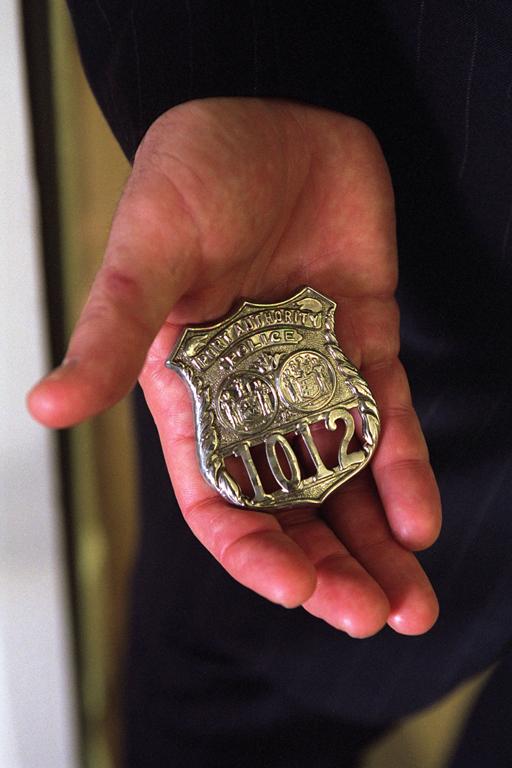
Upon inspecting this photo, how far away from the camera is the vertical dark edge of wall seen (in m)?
1.62

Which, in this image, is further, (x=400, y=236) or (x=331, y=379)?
(x=400, y=236)

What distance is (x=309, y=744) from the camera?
4.64 ft

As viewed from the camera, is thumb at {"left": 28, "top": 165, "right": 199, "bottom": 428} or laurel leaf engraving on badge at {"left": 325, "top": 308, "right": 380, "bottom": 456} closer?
thumb at {"left": 28, "top": 165, "right": 199, "bottom": 428}

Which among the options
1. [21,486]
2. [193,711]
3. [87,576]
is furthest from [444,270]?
[87,576]

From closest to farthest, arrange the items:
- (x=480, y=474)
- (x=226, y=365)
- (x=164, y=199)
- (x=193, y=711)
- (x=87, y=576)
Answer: (x=164, y=199) < (x=226, y=365) < (x=480, y=474) < (x=193, y=711) < (x=87, y=576)

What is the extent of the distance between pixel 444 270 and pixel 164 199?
52 cm

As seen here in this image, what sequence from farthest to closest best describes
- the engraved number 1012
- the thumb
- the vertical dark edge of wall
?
the vertical dark edge of wall < the engraved number 1012 < the thumb

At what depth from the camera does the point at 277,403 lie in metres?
0.94

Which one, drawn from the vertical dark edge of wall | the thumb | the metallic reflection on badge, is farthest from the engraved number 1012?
the vertical dark edge of wall

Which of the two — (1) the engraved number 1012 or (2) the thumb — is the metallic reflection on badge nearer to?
(1) the engraved number 1012

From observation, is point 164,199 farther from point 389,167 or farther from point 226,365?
point 389,167

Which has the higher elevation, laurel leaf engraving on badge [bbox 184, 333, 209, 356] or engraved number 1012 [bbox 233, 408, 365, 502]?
laurel leaf engraving on badge [bbox 184, 333, 209, 356]

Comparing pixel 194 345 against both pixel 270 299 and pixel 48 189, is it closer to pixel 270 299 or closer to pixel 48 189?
pixel 270 299

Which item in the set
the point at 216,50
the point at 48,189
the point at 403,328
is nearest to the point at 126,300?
the point at 216,50
